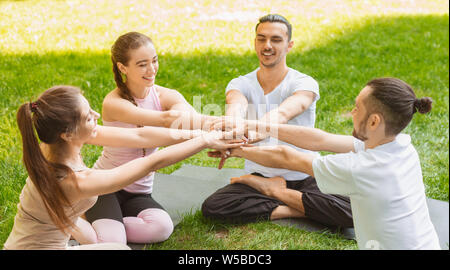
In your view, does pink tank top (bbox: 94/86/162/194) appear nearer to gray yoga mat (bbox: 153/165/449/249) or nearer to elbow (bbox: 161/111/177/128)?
elbow (bbox: 161/111/177/128)

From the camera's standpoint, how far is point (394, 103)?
213cm

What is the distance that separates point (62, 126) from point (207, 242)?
4.25 ft

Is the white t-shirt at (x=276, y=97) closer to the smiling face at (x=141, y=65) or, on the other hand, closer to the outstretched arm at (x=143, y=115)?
the outstretched arm at (x=143, y=115)

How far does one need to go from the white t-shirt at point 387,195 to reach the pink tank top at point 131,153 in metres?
1.36

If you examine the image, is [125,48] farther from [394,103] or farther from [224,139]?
[394,103]

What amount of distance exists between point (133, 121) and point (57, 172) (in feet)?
3.04

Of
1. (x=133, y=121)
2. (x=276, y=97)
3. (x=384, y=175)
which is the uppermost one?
(x=276, y=97)

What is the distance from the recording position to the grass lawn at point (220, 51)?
4.97 metres

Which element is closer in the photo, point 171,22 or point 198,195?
point 198,195

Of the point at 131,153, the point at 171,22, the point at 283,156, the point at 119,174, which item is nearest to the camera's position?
the point at 119,174

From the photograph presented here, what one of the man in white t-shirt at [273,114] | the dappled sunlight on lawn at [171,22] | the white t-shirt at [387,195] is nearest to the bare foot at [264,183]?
the man in white t-shirt at [273,114]

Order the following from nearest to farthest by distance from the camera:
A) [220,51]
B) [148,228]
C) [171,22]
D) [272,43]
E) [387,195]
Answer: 1. [387,195]
2. [148,228]
3. [272,43]
4. [220,51]
5. [171,22]

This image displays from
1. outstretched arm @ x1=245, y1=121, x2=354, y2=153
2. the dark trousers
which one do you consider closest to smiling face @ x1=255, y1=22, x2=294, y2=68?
outstretched arm @ x1=245, y1=121, x2=354, y2=153

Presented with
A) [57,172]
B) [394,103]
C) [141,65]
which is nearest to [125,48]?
[141,65]
